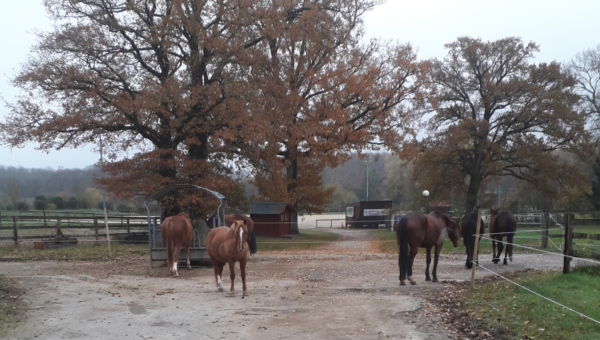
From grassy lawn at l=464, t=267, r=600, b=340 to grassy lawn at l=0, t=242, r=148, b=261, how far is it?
13614mm

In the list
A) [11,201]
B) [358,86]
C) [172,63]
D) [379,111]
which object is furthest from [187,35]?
[11,201]

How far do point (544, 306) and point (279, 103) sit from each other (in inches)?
739

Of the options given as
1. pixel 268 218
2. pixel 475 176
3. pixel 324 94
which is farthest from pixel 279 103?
pixel 475 176

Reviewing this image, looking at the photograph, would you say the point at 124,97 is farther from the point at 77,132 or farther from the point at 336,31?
the point at 336,31

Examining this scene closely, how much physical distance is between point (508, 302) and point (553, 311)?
101 centimetres

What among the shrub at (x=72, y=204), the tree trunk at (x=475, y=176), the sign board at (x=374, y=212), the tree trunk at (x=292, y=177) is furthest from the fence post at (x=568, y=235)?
the shrub at (x=72, y=204)

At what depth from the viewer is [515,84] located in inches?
1152

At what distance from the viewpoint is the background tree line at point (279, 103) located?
18938mm

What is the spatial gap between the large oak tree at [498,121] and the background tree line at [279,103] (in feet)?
0.28

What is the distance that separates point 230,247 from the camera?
31.8 ft

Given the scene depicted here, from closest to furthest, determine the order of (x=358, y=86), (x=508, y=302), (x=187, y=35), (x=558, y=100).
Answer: (x=508, y=302)
(x=187, y=35)
(x=358, y=86)
(x=558, y=100)

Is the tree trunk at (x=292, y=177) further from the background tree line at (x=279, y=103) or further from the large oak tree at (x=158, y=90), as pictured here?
the large oak tree at (x=158, y=90)

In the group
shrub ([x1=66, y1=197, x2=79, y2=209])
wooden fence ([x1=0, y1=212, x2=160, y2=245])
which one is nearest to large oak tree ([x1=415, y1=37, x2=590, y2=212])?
wooden fence ([x1=0, y1=212, x2=160, y2=245])

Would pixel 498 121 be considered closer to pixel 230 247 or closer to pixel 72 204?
pixel 230 247
